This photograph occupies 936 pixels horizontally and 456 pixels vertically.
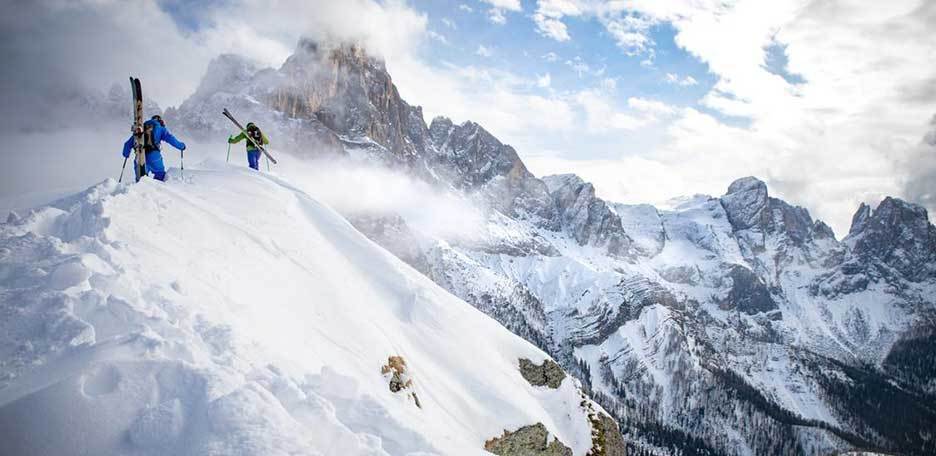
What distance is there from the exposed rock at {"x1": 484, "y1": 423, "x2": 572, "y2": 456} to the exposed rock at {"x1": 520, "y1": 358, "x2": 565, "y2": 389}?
329 centimetres

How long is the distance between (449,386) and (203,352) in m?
11.5

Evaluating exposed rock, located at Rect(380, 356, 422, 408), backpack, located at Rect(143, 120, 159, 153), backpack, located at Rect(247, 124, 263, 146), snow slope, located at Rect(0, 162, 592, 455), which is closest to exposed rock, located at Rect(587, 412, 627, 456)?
snow slope, located at Rect(0, 162, 592, 455)

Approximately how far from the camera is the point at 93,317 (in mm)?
8125

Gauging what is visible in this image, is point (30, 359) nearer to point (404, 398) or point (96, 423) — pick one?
point (96, 423)

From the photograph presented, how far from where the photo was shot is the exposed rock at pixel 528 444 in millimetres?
17781

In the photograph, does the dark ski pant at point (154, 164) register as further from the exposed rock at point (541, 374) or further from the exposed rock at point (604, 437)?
the exposed rock at point (604, 437)

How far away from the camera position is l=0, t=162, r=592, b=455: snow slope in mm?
6664

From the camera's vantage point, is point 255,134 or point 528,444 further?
point 255,134

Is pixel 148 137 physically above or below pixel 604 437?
above

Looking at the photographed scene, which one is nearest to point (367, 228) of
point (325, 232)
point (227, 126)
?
point (227, 126)

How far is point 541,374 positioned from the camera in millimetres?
24109

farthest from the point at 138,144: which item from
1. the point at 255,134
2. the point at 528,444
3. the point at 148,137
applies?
the point at 528,444

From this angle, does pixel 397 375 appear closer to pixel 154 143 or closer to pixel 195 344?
pixel 195 344

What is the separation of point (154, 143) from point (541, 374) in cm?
2007
